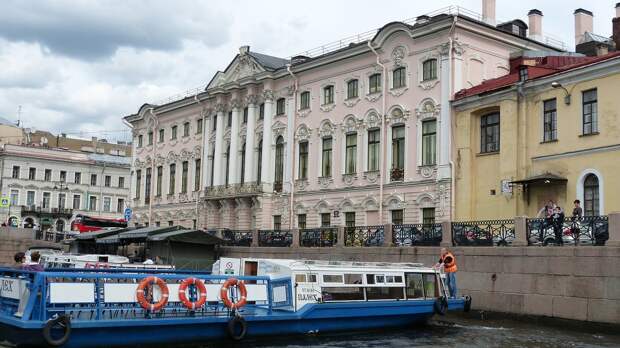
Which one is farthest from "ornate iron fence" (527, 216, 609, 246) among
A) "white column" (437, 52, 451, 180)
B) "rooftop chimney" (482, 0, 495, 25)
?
"rooftop chimney" (482, 0, 495, 25)

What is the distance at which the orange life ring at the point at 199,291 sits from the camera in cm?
1611

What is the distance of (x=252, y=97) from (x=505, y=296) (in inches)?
941

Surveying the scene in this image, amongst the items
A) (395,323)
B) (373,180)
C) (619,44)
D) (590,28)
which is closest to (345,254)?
(373,180)

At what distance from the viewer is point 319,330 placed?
18.4 meters

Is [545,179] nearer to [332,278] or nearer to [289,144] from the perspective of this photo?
[332,278]

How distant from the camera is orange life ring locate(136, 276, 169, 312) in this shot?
15.4 meters

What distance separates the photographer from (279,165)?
40.2 meters

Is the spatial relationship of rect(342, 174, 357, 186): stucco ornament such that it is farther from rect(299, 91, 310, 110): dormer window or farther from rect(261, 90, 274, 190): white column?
rect(261, 90, 274, 190): white column

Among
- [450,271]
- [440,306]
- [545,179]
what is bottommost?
[440,306]

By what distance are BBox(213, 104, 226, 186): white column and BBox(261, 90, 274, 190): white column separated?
469 cm

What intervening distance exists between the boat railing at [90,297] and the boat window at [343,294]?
7.67 feet

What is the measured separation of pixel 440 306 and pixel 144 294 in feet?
28.8

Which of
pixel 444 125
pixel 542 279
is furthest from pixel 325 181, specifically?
pixel 542 279

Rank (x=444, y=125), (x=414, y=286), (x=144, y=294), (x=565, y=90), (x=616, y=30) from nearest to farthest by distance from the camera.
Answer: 1. (x=144, y=294)
2. (x=414, y=286)
3. (x=565, y=90)
4. (x=444, y=125)
5. (x=616, y=30)
